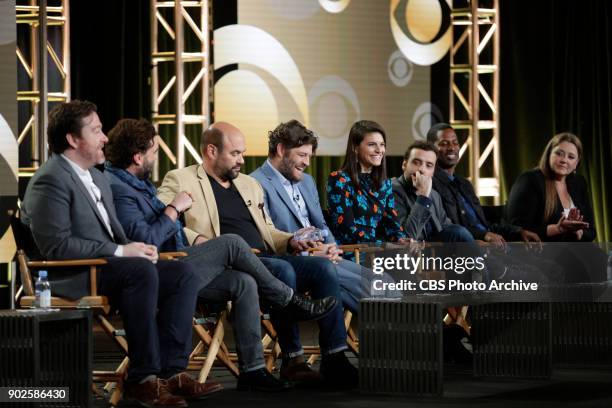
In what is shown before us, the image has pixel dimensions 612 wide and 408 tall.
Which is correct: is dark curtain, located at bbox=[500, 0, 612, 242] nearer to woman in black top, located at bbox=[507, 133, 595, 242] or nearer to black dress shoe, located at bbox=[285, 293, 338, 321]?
woman in black top, located at bbox=[507, 133, 595, 242]

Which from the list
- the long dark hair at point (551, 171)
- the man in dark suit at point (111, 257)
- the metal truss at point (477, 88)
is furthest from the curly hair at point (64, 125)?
the metal truss at point (477, 88)

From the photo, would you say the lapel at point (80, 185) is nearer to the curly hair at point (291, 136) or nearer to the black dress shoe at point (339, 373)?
the black dress shoe at point (339, 373)

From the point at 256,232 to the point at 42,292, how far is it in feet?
4.19

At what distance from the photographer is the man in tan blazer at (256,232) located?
4.60 metres

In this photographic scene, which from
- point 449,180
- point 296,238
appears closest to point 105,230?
point 296,238

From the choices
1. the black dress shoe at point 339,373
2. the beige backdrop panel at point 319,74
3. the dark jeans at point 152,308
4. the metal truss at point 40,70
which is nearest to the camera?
the dark jeans at point 152,308

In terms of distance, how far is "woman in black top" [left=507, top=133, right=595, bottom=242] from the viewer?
6.12 meters

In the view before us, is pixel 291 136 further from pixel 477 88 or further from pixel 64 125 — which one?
pixel 477 88

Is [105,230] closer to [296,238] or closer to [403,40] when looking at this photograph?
[296,238]

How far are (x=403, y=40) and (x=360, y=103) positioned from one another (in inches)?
24.8

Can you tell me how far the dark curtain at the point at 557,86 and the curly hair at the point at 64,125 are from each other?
606cm

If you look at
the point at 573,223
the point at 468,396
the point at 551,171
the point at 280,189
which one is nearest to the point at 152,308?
the point at 468,396

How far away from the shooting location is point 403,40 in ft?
28.4

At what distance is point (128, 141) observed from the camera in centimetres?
436
